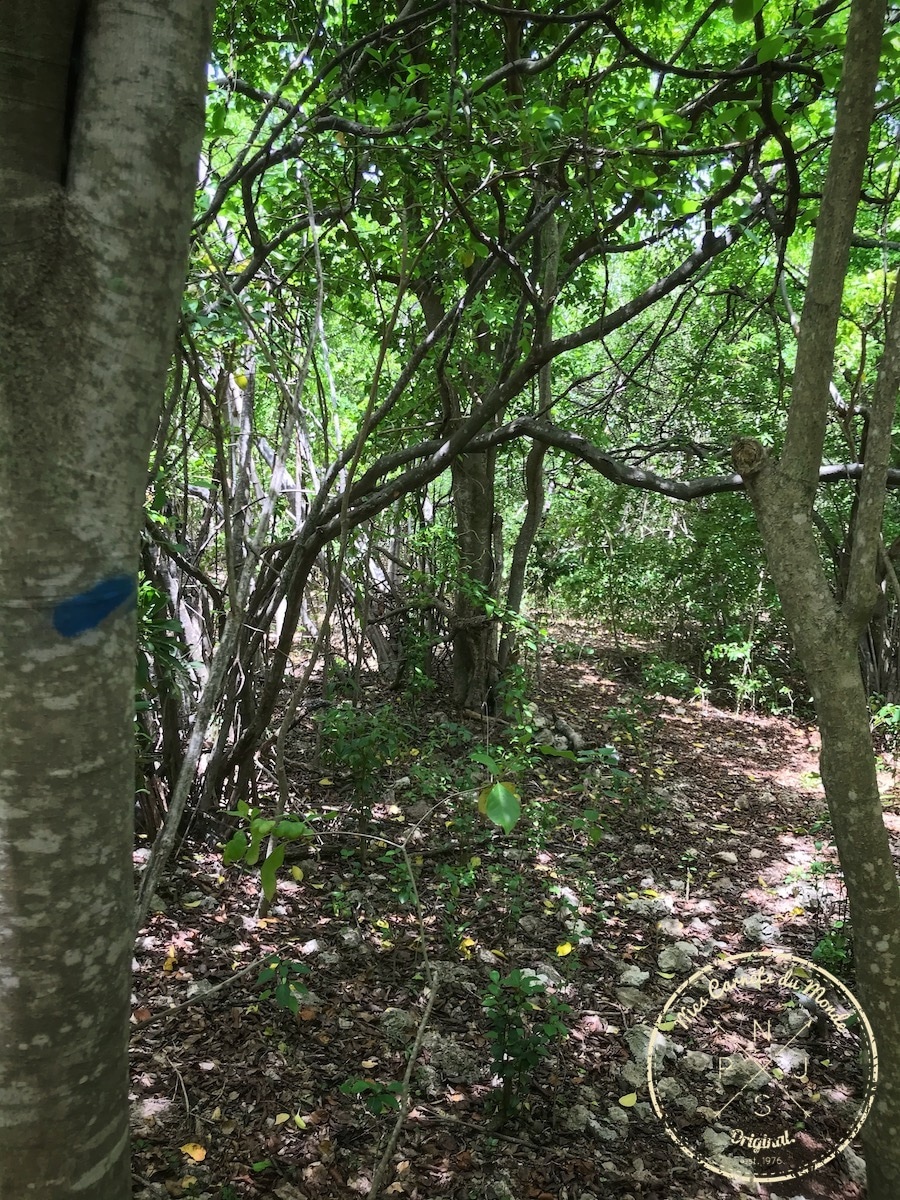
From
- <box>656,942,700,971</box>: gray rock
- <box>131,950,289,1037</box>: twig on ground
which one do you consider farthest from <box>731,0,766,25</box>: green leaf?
<box>656,942,700,971</box>: gray rock

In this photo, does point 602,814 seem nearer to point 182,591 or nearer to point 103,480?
point 182,591

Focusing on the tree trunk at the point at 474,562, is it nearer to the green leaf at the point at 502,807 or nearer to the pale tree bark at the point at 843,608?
the pale tree bark at the point at 843,608

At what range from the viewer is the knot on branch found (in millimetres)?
1832

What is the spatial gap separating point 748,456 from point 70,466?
5.15ft

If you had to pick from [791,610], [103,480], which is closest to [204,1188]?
[103,480]

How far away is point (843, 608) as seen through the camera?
71.4 inches

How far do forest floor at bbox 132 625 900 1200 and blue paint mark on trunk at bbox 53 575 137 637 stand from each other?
1.05m

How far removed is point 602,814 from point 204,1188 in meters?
3.13

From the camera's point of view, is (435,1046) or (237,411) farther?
(237,411)

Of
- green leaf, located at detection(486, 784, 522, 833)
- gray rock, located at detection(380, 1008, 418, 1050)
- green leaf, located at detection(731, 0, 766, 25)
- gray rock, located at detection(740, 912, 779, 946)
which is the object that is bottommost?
gray rock, located at detection(380, 1008, 418, 1050)

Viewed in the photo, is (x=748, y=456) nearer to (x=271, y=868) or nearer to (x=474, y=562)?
(x=271, y=868)

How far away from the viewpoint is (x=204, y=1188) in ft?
6.04

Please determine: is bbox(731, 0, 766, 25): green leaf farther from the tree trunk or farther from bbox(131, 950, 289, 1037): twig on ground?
the tree trunk

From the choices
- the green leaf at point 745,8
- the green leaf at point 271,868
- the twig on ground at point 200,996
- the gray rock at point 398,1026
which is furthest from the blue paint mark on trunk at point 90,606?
the gray rock at point 398,1026
